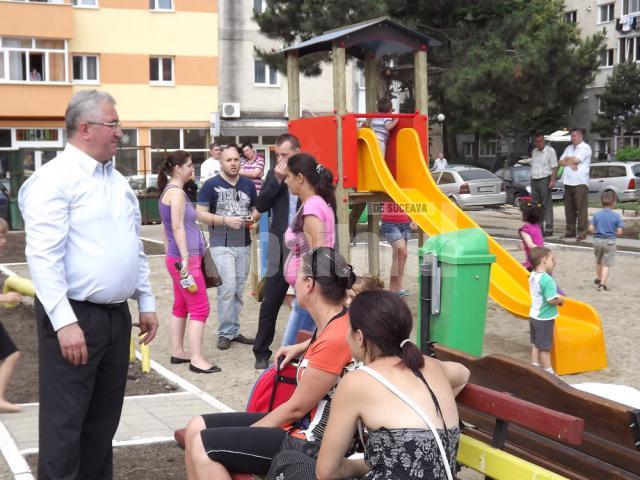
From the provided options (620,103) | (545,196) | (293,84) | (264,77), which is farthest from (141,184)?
(620,103)

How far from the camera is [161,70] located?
40.1 m

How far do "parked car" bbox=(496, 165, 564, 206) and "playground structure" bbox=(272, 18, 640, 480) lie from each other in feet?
55.4

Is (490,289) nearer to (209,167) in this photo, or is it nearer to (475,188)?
(209,167)

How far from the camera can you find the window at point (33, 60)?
37.2m

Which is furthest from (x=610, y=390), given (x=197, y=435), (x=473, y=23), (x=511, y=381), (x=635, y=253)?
(x=473, y=23)

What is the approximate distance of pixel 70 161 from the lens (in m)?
4.08

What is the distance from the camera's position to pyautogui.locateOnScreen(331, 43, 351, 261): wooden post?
10469 millimetres

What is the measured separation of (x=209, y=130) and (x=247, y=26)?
5.29 m

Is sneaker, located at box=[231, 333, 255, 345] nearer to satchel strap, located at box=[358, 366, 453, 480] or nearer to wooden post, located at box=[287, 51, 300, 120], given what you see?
wooden post, located at box=[287, 51, 300, 120]

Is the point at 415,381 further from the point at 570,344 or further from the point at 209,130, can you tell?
the point at 209,130

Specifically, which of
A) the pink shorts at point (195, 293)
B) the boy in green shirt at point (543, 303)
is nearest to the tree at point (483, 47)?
the boy in green shirt at point (543, 303)

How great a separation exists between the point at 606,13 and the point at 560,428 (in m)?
58.3

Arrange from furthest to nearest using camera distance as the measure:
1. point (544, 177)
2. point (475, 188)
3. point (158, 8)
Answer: point (158, 8)
point (475, 188)
point (544, 177)

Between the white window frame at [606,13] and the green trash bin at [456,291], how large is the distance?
53191mm
